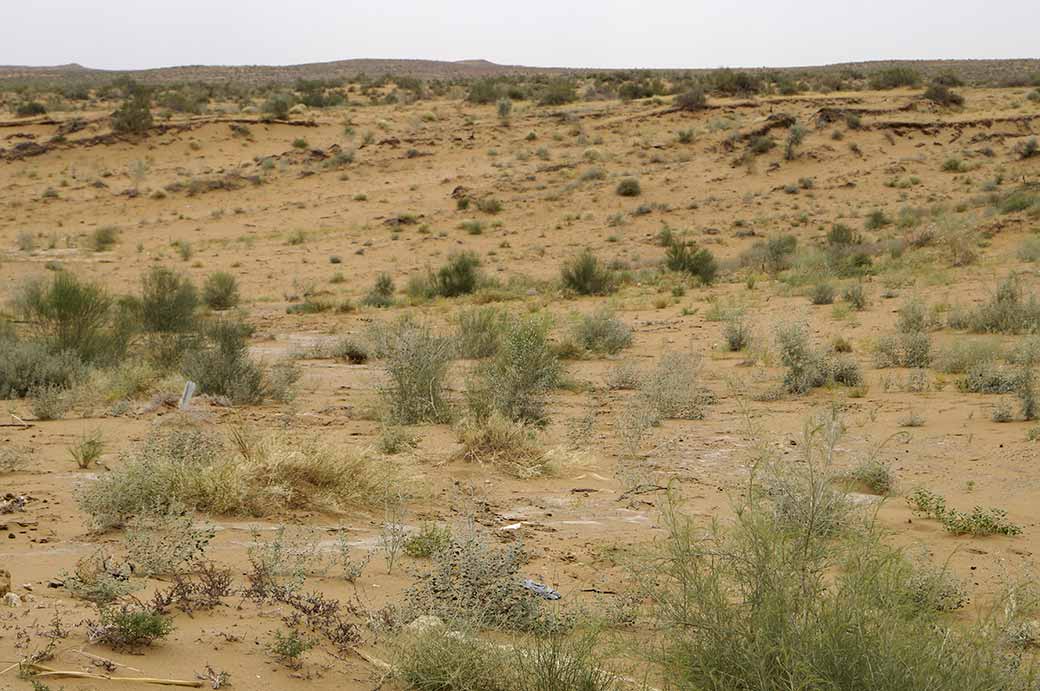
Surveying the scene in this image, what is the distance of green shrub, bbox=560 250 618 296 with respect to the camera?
861 inches

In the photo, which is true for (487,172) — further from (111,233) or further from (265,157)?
(111,233)

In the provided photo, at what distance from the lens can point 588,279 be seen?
71.9ft

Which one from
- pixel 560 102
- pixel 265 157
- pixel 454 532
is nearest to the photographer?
pixel 454 532

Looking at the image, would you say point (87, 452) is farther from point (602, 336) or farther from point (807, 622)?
point (602, 336)

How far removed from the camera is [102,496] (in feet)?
20.8

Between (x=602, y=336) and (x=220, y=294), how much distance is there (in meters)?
8.92

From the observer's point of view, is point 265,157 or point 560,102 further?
point 560,102

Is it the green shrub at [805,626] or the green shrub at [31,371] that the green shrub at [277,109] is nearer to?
the green shrub at [31,371]

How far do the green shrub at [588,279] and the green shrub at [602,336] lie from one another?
240 inches

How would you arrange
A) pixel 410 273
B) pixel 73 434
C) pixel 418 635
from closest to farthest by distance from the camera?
pixel 418 635 → pixel 73 434 → pixel 410 273

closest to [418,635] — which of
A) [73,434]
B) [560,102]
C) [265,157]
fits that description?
[73,434]

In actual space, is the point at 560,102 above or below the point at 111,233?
above

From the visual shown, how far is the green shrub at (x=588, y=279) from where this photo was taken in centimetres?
2186

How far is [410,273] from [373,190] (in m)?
10.3
